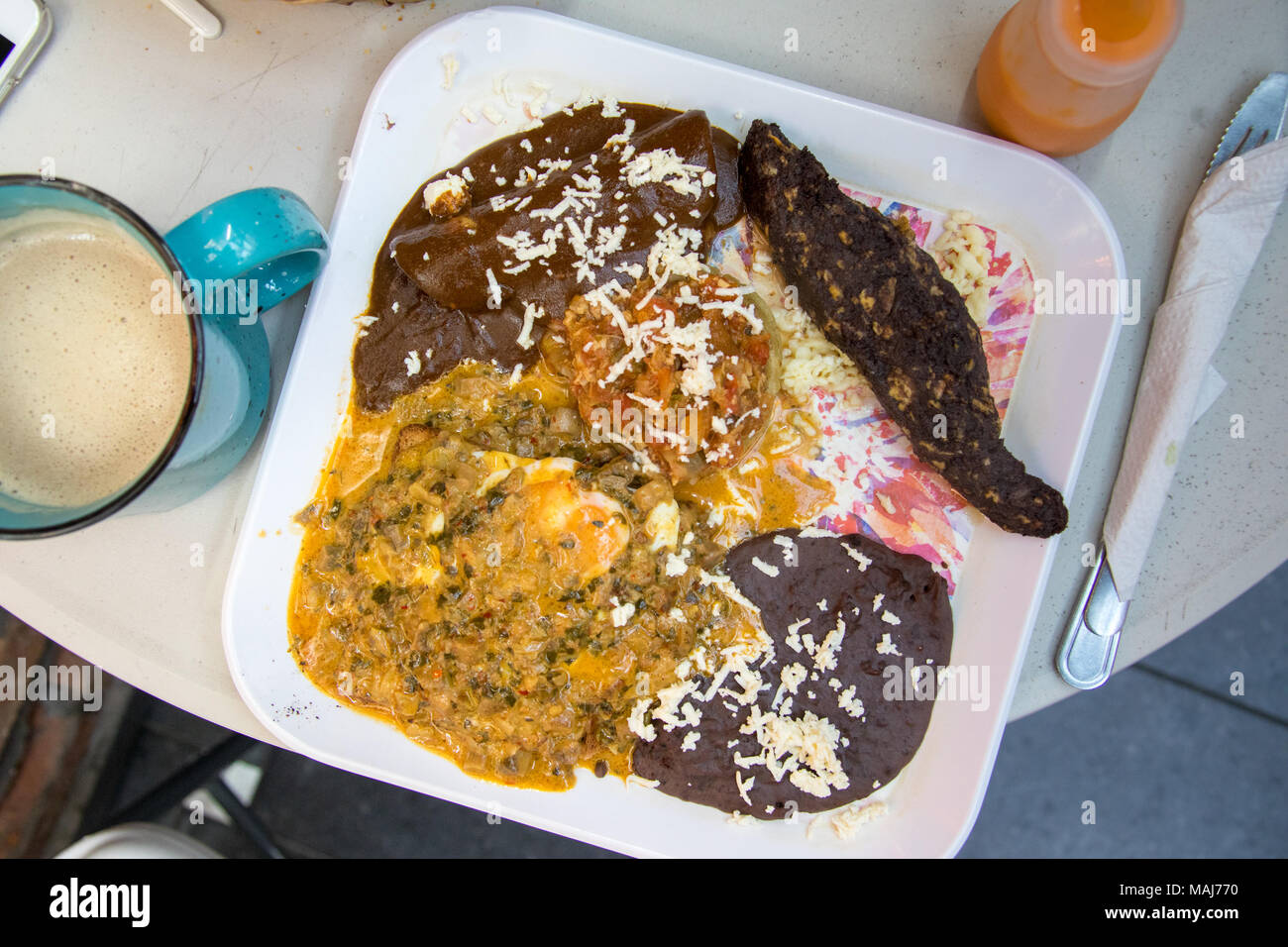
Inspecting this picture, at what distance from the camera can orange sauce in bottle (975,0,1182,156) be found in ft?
5.32

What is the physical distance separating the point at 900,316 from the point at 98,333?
1.59 meters

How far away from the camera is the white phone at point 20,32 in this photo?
189 cm

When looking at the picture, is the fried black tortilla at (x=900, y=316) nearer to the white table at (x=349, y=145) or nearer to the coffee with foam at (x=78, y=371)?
the white table at (x=349, y=145)

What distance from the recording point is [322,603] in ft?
6.35

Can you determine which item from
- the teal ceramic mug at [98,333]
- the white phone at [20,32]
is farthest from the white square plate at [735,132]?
the white phone at [20,32]

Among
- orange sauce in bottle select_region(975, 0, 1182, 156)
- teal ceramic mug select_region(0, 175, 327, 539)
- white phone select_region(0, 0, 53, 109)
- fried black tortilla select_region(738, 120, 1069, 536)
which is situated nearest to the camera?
teal ceramic mug select_region(0, 175, 327, 539)

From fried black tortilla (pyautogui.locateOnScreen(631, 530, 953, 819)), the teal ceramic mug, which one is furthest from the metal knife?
the teal ceramic mug

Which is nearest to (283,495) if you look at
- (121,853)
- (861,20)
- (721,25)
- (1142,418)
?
(121,853)

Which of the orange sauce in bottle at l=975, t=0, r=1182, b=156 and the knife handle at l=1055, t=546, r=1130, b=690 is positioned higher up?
the orange sauce in bottle at l=975, t=0, r=1182, b=156

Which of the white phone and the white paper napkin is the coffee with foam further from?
the white paper napkin

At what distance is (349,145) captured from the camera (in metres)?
1.97

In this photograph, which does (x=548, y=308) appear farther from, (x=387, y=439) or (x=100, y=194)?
(x=100, y=194)

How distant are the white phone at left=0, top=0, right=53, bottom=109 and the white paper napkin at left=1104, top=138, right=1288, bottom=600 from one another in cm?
267
